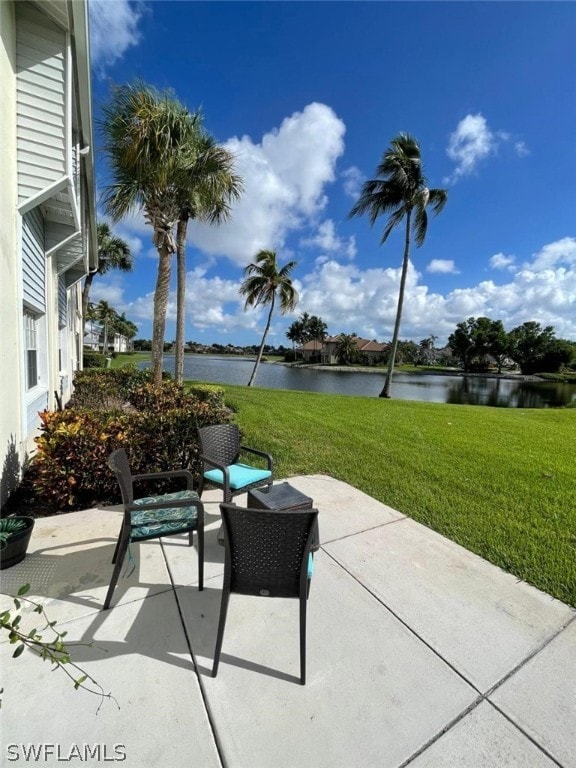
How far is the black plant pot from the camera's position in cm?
238

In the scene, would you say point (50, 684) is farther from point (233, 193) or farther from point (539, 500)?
point (233, 193)

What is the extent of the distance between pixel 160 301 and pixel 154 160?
304 cm

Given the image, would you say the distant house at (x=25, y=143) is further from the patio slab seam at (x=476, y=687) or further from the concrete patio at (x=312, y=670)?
the patio slab seam at (x=476, y=687)

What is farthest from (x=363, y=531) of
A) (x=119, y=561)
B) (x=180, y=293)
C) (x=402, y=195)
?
(x=402, y=195)

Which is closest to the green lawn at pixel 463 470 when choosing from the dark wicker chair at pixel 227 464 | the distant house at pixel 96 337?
the dark wicker chair at pixel 227 464

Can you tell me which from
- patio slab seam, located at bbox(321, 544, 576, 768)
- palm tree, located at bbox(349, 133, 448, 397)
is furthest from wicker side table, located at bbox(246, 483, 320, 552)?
palm tree, located at bbox(349, 133, 448, 397)

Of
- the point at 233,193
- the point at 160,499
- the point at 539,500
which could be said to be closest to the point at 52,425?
the point at 160,499

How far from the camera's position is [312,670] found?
1727mm

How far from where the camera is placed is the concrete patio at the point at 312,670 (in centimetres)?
141

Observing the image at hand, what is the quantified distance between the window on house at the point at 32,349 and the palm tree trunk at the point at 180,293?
16.2 feet

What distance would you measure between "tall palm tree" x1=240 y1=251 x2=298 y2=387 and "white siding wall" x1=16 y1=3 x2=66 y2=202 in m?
16.0

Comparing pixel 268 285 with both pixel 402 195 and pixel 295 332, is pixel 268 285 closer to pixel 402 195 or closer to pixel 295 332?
pixel 402 195

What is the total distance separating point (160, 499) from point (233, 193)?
8.80 m

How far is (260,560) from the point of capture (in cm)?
171
